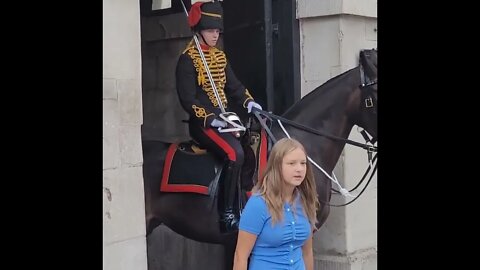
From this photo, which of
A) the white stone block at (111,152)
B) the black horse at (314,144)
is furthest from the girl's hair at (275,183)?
the black horse at (314,144)

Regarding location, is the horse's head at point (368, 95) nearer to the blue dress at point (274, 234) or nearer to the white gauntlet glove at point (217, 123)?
the white gauntlet glove at point (217, 123)

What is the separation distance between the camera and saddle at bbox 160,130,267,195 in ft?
18.0

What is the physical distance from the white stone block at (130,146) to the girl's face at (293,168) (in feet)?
5.01

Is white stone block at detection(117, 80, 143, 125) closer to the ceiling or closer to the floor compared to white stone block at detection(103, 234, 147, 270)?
closer to the ceiling

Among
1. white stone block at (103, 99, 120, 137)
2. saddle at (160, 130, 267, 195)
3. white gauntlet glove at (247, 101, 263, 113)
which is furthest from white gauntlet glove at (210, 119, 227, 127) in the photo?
white stone block at (103, 99, 120, 137)

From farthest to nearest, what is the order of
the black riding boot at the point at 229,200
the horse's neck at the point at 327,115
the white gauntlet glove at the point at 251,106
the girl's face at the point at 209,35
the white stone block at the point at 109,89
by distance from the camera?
the horse's neck at the point at 327,115 → the white gauntlet glove at the point at 251,106 → the girl's face at the point at 209,35 → the black riding boot at the point at 229,200 → the white stone block at the point at 109,89

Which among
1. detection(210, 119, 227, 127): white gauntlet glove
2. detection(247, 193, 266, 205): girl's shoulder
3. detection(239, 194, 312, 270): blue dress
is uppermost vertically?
detection(210, 119, 227, 127): white gauntlet glove

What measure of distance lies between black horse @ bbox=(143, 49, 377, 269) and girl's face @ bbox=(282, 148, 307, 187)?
6.38ft

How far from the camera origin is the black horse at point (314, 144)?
554 centimetres

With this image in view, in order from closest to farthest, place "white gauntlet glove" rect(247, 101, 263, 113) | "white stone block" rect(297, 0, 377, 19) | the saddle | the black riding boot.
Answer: the black riding boot
the saddle
"white gauntlet glove" rect(247, 101, 263, 113)
"white stone block" rect(297, 0, 377, 19)

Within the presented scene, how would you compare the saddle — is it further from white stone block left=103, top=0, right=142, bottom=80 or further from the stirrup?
white stone block left=103, top=0, right=142, bottom=80

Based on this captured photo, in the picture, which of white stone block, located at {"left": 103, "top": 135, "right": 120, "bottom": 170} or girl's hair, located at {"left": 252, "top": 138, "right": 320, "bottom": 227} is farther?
white stone block, located at {"left": 103, "top": 135, "right": 120, "bottom": 170}
